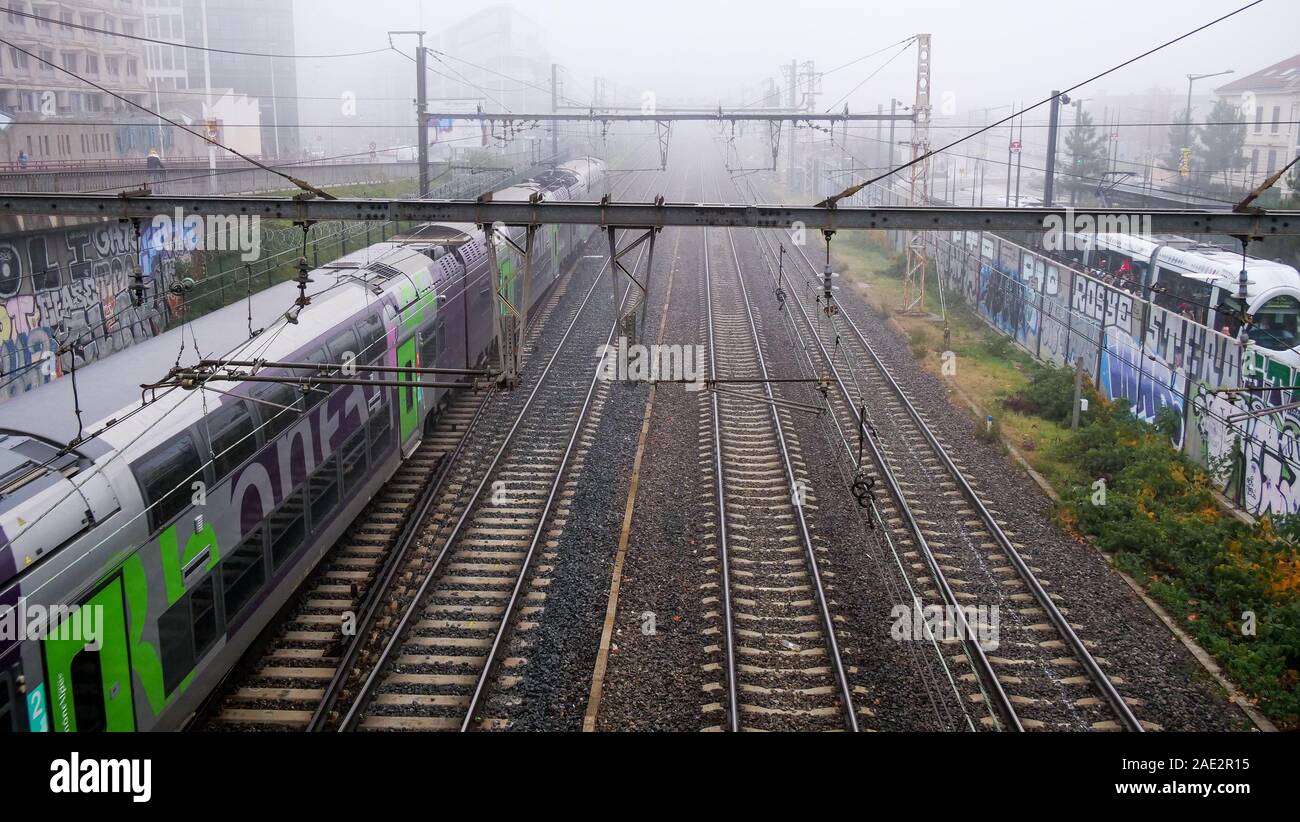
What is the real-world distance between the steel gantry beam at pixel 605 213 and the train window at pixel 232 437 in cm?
187

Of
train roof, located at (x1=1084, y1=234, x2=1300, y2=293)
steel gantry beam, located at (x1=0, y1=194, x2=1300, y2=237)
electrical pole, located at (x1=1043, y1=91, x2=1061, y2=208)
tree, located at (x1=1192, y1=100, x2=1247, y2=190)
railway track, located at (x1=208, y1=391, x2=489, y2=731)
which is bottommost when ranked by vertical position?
railway track, located at (x1=208, y1=391, x2=489, y2=731)

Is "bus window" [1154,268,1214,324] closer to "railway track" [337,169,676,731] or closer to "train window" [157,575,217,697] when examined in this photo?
"railway track" [337,169,676,731]

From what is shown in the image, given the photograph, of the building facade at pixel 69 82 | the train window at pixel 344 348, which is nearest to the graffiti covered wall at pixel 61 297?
the train window at pixel 344 348

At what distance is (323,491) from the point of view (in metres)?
11.7

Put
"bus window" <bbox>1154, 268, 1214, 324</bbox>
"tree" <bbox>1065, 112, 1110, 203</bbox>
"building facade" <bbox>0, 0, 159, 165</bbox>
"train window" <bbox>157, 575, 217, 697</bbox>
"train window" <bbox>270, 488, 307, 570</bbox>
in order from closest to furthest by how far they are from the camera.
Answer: "train window" <bbox>157, 575, 217, 697</bbox> < "train window" <bbox>270, 488, 307, 570</bbox> < "bus window" <bbox>1154, 268, 1214, 324</bbox> < "building facade" <bbox>0, 0, 159, 165</bbox> < "tree" <bbox>1065, 112, 1110, 203</bbox>

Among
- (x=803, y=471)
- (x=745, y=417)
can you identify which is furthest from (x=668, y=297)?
(x=803, y=471)

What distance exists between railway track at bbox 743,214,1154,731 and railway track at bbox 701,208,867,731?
4.10ft

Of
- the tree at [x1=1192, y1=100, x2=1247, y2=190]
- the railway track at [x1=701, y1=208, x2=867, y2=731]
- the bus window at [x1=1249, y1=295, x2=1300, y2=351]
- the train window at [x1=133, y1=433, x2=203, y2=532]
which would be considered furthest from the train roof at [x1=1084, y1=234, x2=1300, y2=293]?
the tree at [x1=1192, y1=100, x2=1247, y2=190]

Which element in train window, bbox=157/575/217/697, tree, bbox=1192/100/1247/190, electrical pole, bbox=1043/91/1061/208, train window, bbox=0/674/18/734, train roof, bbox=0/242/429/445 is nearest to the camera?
train window, bbox=0/674/18/734

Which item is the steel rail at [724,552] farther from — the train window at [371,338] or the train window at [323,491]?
the train window at [323,491]

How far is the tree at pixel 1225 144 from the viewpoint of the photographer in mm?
46625

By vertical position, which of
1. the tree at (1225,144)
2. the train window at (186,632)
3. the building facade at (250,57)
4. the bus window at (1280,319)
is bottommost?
the train window at (186,632)

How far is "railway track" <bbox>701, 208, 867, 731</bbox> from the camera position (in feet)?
31.7

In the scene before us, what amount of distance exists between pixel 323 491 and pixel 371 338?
2.34 m
